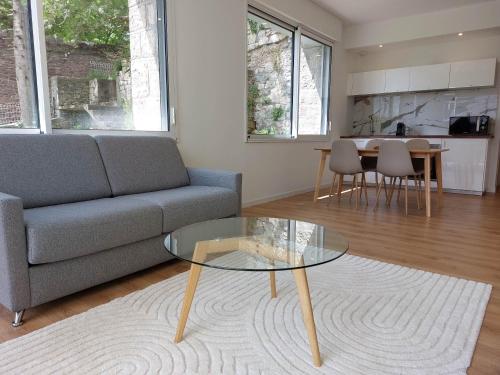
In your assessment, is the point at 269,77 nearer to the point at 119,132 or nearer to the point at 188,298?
the point at 119,132

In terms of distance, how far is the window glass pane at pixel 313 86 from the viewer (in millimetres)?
5156

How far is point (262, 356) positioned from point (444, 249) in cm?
195

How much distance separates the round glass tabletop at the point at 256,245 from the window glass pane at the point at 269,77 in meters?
2.61

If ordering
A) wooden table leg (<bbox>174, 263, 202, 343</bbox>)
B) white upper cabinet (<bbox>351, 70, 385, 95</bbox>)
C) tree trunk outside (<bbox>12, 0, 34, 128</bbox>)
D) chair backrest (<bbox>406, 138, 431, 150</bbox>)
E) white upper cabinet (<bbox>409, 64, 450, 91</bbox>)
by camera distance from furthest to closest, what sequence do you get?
white upper cabinet (<bbox>351, 70, 385, 95</bbox>) < white upper cabinet (<bbox>409, 64, 450, 91</bbox>) < chair backrest (<bbox>406, 138, 431, 150</bbox>) < tree trunk outside (<bbox>12, 0, 34, 128</bbox>) < wooden table leg (<bbox>174, 263, 202, 343</bbox>)

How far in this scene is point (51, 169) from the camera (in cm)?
209

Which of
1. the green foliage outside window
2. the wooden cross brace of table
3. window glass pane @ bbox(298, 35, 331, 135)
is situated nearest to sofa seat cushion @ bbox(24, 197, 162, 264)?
the wooden cross brace of table

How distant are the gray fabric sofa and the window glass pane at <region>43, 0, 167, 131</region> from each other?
1.26ft

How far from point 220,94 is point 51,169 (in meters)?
1.99

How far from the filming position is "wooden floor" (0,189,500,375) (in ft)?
5.14

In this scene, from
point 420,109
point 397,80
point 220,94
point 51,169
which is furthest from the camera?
point 420,109

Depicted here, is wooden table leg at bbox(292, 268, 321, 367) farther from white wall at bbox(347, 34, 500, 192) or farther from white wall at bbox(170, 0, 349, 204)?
white wall at bbox(347, 34, 500, 192)

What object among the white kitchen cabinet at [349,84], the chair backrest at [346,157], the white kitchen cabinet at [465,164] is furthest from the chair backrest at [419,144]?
the white kitchen cabinet at [349,84]

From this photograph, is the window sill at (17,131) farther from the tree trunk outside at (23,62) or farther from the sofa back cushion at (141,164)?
the sofa back cushion at (141,164)

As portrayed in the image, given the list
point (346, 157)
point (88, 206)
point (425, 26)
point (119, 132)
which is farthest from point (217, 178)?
point (425, 26)
